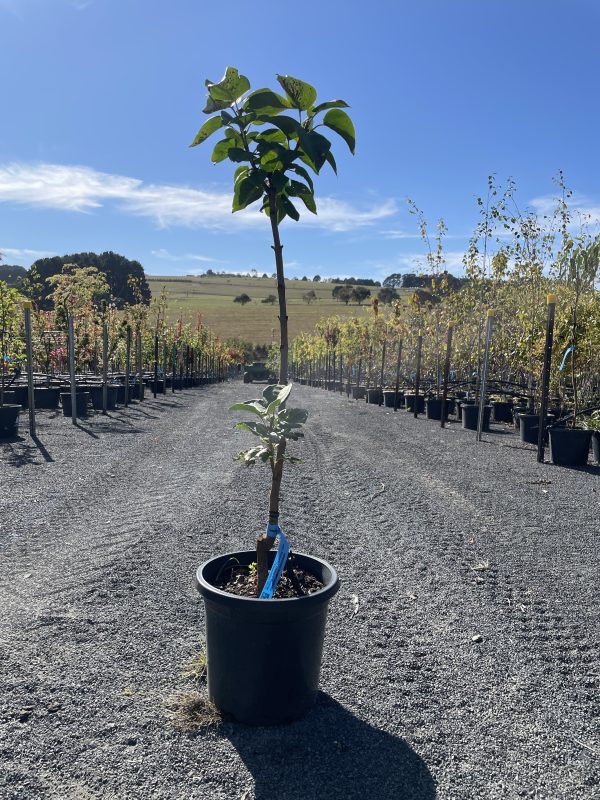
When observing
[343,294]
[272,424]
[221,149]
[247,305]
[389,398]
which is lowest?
[389,398]

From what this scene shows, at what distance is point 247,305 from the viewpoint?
309 feet

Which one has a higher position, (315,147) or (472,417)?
(315,147)

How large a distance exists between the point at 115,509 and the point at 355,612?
2.70m

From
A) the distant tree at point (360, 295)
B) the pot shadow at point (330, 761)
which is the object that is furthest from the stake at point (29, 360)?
the distant tree at point (360, 295)

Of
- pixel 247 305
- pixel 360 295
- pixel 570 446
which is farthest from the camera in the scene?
pixel 247 305

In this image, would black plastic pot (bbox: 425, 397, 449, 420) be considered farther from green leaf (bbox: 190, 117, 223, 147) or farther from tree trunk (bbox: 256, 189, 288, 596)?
green leaf (bbox: 190, 117, 223, 147)

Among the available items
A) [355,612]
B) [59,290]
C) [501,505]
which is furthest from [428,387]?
[355,612]

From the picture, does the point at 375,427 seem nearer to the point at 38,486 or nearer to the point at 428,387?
the point at 428,387

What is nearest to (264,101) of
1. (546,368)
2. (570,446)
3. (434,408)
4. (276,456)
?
(276,456)

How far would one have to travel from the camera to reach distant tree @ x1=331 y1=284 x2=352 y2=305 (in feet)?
297

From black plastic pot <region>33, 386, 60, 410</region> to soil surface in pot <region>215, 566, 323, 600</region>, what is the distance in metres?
12.0

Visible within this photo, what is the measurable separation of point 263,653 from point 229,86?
1927mm

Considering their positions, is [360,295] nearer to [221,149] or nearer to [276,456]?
[221,149]

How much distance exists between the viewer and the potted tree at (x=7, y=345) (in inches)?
362
